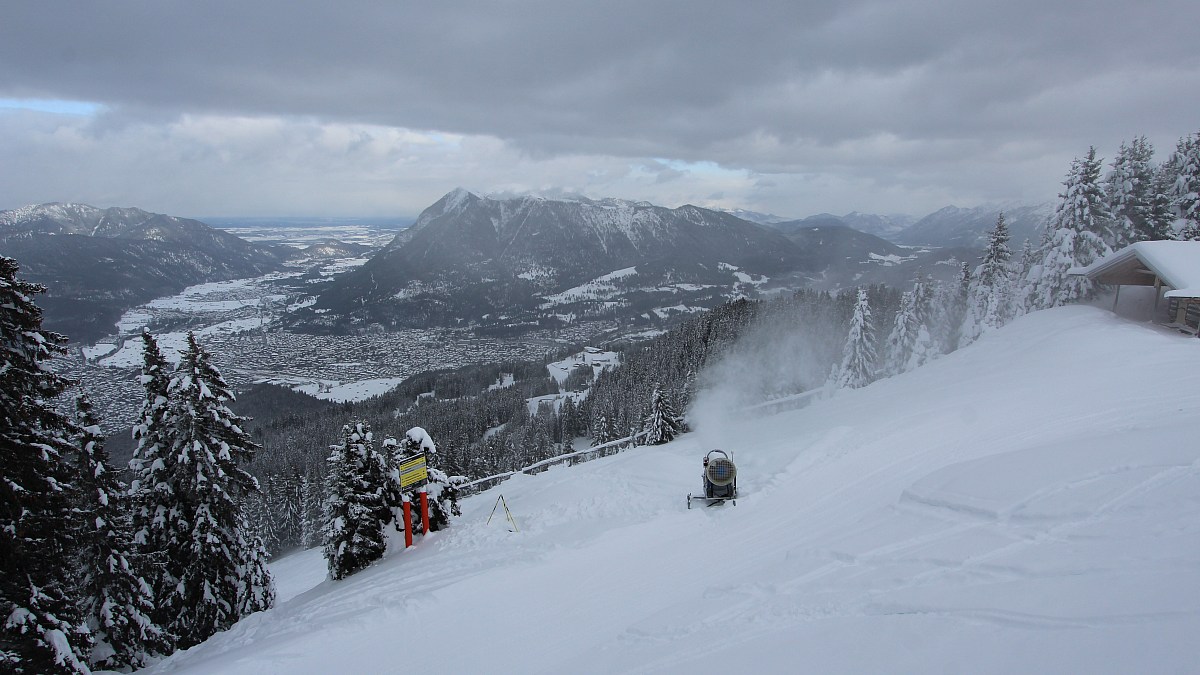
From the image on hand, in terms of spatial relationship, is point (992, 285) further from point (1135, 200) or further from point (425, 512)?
point (425, 512)

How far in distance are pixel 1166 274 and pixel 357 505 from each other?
3003cm

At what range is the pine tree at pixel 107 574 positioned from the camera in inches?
507

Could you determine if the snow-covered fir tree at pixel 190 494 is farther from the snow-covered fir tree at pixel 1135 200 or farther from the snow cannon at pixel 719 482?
the snow-covered fir tree at pixel 1135 200

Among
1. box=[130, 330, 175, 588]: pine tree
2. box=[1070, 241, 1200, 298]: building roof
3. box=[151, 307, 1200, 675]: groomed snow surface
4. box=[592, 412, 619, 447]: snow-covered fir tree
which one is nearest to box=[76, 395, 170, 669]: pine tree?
box=[130, 330, 175, 588]: pine tree

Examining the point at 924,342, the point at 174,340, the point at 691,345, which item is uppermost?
the point at 924,342

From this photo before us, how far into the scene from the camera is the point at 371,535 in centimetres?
1483

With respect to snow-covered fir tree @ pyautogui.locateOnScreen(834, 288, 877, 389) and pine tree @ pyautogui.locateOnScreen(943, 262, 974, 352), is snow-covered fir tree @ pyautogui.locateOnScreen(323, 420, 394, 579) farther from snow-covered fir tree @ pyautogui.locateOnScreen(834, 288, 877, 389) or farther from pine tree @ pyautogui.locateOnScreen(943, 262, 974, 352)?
pine tree @ pyautogui.locateOnScreen(943, 262, 974, 352)

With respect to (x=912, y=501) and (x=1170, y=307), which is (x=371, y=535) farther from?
(x=1170, y=307)

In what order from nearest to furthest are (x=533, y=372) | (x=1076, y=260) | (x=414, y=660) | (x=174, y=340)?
(x=414, y=660) < (x=1076, y=260) < (x=533, y=372) < (x=174, y=340)

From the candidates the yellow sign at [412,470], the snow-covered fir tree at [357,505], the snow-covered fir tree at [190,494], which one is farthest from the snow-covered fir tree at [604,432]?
the yellow sign at [412,470]

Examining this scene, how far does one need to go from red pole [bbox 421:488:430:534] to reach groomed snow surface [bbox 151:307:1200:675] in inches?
27.0

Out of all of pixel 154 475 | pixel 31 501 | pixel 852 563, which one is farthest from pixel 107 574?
pixel 852 563

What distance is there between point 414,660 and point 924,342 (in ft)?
149

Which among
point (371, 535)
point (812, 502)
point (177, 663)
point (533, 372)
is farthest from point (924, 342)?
point (533, 372)
